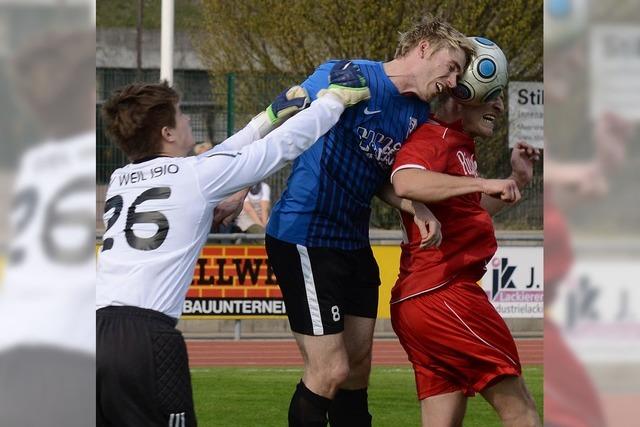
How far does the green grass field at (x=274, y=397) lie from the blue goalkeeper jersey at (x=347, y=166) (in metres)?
3.18

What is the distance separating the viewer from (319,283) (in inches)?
199

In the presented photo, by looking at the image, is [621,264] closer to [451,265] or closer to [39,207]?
[39,207]

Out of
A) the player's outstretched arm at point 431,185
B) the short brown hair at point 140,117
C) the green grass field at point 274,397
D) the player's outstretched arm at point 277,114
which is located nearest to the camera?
the short brown hair at point 140,117

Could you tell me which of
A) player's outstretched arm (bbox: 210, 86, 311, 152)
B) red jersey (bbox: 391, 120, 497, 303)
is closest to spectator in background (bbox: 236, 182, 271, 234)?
red jersey (bbox: 391, 120, 497, 303)

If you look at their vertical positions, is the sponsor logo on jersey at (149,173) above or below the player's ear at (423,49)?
below

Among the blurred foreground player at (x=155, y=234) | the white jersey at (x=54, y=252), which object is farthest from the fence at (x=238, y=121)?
the white jersey at (x=54, y=252)

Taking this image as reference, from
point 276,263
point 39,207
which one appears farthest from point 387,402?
point 39,207

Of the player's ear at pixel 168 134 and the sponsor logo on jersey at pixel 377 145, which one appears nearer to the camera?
the player's ear at pixel 168 134

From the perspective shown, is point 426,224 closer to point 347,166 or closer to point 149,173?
point 347,166

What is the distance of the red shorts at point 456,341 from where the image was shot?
4.71 meters

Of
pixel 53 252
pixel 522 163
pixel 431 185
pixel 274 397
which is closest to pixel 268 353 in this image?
pixel 274 397

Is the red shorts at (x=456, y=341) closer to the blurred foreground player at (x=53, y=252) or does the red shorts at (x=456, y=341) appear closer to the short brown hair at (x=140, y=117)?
the short brown hair at (x=140, y=117)

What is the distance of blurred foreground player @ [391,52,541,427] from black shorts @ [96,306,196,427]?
1.23m

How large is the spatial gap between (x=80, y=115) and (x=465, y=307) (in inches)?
125
